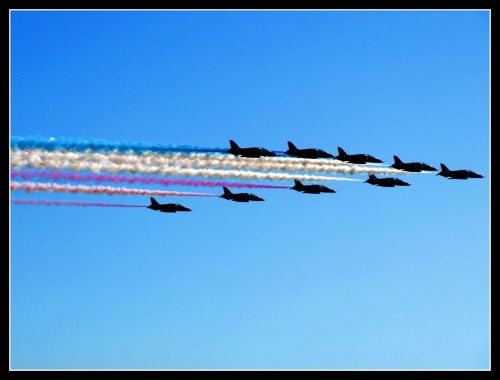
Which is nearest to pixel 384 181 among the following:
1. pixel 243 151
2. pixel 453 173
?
pixel 453 173

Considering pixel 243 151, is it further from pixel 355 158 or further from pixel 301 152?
pixel 355 158

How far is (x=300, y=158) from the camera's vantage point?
88.0m

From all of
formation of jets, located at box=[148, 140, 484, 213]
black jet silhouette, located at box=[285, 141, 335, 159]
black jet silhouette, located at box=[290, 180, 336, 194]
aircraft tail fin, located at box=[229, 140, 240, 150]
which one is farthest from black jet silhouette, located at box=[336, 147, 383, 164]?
aircraft tail fin, located at box=[229, 140, 240, 150]

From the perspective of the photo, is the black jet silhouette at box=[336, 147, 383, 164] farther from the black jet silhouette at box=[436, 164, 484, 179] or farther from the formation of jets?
the black jet silhouette at box=[436, 164, 484, 179]

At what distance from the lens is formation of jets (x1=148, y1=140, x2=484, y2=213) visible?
273ft

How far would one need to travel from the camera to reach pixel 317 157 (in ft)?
284

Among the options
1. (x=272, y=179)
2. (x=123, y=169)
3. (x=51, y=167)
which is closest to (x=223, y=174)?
(x=272, y=179)

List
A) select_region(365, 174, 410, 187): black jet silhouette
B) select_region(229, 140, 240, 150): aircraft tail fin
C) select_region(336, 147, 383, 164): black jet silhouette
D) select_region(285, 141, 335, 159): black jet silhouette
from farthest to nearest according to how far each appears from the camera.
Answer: select_region(365, 174, 410, 187): black jet silhouette < select_region(336, 147, 383, 164): black jet silhouette < select_region(285, 141, 335, 159): black jet silhouette < select_region(229, 140, 240, 150): aircraft tail fin

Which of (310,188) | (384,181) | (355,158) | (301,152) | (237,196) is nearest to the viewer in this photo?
(301,152)

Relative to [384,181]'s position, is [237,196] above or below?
below

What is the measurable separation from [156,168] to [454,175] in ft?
103
